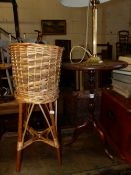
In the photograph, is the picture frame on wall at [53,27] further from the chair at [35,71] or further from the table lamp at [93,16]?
the chair at [35,71]

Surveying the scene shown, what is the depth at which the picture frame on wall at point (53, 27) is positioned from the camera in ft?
17.4

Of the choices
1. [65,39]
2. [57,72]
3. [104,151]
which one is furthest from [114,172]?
[65,39]

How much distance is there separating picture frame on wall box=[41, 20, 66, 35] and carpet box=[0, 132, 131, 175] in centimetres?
402

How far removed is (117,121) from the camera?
1.55 metres

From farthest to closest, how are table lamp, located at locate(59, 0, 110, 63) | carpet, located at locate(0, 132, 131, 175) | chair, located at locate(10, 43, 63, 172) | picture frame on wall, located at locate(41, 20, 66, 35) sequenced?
picture frame on wall, located at locate(41, 20, 66, 35), table lamp, located at locate(59, 0, 110, 63), carpet, located at locate(0, 132, 131, 175), chair, located at locate(10, 43, 63, 172)

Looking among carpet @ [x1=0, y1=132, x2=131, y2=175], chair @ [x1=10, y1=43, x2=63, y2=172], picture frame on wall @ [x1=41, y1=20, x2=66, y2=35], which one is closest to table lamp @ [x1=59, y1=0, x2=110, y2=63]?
chair @ [x1=10, y1=43, x2=63, y2=172]

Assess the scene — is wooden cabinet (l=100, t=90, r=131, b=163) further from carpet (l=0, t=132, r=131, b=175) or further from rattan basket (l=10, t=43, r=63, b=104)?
rattan basket (l=10, t=43, r=63, b=104)

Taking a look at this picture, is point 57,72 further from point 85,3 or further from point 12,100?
point 12,100

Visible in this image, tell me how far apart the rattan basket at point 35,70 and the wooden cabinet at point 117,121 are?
50cm

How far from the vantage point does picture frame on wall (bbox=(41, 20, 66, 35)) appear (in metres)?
5.29

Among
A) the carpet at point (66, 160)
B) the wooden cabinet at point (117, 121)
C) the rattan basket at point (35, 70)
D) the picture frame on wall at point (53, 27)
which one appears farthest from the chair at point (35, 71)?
the picture frame on wall at point (53, 27)

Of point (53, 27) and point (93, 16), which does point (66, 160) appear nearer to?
point (93, 16)

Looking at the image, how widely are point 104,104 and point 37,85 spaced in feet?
2.53

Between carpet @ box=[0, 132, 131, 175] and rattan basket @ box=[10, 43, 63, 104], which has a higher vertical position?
rattan basket @ box=[10, 43, 63, 104]
